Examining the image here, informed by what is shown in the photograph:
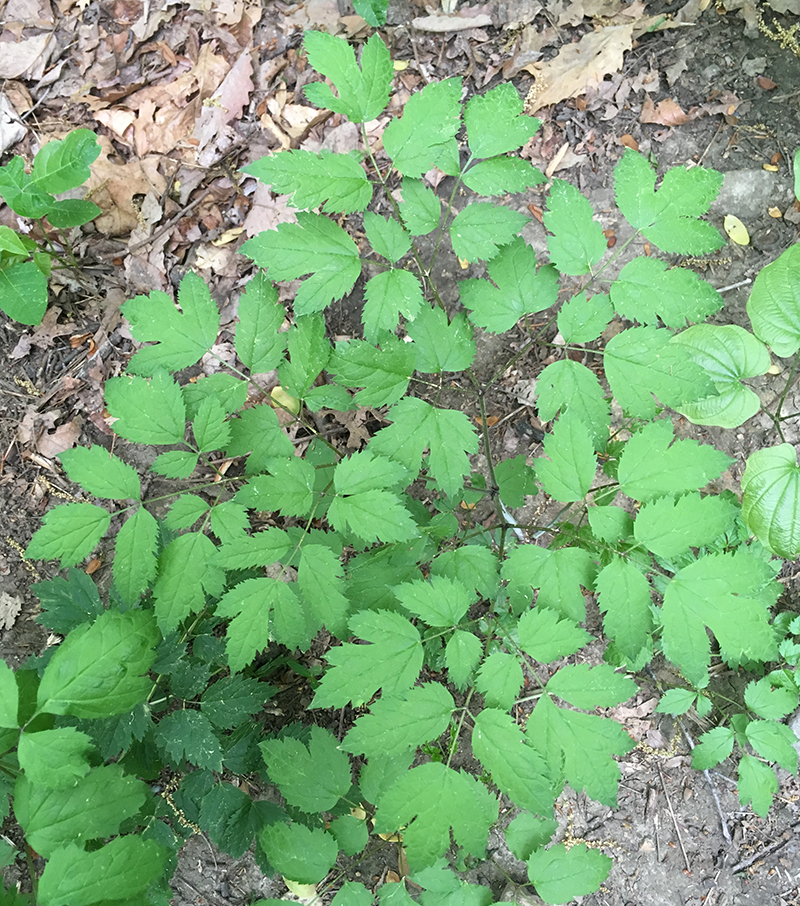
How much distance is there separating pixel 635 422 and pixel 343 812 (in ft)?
6.21

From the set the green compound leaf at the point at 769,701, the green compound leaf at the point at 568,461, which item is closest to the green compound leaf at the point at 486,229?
the green compound leaf at the point at 568,461

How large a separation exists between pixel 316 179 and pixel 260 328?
495mm

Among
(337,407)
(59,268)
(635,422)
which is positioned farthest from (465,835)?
(59,268)

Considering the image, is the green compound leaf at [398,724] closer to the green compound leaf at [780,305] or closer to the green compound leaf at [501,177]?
the green compound leaf at [501,177]

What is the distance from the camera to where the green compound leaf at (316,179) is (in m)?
1.76

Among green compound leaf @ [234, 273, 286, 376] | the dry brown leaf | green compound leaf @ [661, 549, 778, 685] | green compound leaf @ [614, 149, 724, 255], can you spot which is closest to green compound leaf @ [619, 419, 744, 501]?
green compound leaf @ [661, 549, 778, 685]

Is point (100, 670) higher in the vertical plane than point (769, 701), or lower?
higher

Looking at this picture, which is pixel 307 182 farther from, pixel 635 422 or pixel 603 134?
pixel 603 134

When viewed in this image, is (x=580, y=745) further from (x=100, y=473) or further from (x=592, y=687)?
(x=100, y=473)

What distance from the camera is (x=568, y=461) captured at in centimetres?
→ 185

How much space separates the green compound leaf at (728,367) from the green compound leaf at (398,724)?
1.43 meters

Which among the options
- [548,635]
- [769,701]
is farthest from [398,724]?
[769,701]

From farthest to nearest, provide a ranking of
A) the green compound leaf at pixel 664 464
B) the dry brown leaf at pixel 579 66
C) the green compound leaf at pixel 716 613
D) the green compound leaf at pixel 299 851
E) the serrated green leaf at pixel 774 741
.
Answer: the dry brown leaf at pixel 579 66, the serrated green leaf at pixel 774 741, the green compound leaf at pixel 299 851, the green compound leaf at pixel 664 464, the green compound leaf at pixel 716 613

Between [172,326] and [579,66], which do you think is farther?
[579,66]
